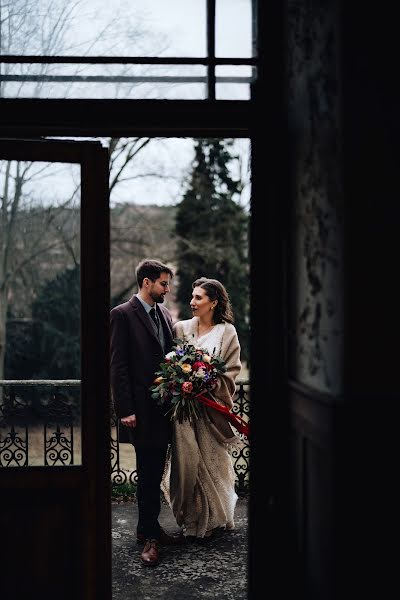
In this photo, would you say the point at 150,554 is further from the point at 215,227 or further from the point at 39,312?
the point at 215,227

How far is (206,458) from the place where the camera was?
482cm

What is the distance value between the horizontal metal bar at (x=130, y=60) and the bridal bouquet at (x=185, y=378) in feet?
7.52

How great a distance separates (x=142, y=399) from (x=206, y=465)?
0.82 meters

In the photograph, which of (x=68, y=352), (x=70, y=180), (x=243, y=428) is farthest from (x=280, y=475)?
(x=243, y=428)

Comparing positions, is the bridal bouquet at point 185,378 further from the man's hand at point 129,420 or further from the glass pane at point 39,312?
the glass pane at point 39,312

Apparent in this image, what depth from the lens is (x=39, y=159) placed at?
291 centimetres

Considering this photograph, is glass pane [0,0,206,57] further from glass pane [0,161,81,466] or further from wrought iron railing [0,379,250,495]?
wrought iron railing [0,379,250,495]

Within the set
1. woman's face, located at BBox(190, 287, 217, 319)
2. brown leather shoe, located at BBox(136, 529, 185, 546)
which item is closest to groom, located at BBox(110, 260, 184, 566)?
brown leather shoe, located at BBox(136, 529, 185, 546)

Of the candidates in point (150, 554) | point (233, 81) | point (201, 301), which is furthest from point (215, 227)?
point (233, 81)

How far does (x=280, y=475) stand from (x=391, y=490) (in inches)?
23.0

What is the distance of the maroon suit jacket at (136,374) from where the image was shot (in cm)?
439

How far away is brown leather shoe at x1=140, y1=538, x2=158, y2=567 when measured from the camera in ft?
14.1

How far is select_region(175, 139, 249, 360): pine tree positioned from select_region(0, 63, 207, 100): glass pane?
1297 cm

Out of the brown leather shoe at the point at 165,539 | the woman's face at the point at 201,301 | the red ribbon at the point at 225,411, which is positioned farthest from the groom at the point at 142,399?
the woman's face at the point at 201,301
